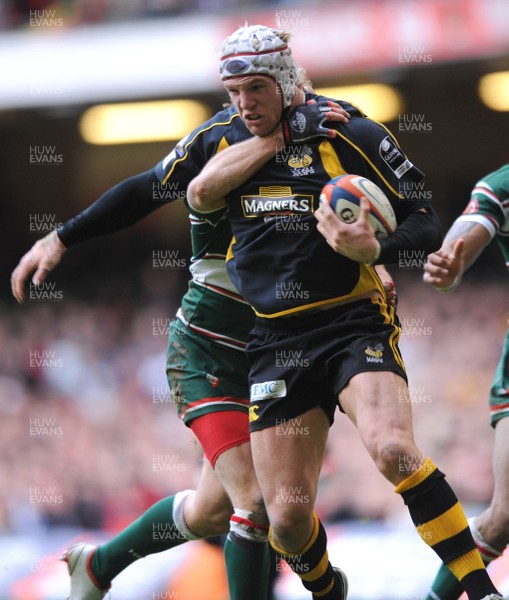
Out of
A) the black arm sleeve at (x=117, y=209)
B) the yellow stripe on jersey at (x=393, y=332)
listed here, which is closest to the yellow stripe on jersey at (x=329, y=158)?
the yellow stripe on jersey at (x=393, y=332)

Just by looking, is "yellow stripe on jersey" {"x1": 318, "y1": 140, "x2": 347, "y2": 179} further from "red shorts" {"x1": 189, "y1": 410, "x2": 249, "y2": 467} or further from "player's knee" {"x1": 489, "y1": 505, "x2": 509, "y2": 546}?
"player's knee" {"x1": 489, "y1": 505, "x2": 509, "y2": 546}

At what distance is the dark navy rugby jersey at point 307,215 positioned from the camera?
4.34 meters

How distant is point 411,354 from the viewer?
10.9 m

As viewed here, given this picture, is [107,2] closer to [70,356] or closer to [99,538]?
[70,356]

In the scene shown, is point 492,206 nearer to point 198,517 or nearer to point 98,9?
point 198,517

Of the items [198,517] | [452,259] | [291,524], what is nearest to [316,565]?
[291,524]

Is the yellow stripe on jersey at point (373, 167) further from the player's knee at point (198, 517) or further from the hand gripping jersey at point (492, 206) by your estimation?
the player's knee at point (198, 517)

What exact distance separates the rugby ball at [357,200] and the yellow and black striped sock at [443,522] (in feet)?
3.06

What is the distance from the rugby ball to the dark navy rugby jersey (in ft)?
0.38

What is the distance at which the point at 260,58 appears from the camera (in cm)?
432

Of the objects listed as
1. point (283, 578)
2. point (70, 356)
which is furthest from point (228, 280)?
point (70, 356)

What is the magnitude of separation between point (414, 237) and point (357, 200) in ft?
0.92

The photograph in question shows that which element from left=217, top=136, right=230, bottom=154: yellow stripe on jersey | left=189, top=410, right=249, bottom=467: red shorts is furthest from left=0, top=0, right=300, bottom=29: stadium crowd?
left=189, top=410, right=249, bottom=467: red shorts

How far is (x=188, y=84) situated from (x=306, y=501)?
7.06m
